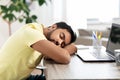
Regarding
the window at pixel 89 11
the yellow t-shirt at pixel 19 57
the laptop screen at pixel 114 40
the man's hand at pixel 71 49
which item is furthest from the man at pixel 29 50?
the window at pixel 89 11

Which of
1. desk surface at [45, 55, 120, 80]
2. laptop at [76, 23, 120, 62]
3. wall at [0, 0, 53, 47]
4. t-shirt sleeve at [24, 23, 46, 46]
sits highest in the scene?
wall at [0, 0, 53, 47]

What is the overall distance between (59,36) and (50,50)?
0.67ft

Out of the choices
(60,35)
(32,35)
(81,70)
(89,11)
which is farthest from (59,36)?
(89,11)

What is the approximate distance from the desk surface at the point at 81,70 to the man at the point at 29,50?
0.22 ft

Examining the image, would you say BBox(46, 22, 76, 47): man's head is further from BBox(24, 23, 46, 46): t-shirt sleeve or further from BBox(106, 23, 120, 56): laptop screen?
BBox(106, 23, 120, 56): laptop screen

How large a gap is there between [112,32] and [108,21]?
10.1 feet

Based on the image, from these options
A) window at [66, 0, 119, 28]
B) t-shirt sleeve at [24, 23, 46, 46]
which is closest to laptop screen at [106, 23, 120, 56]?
t-shirt sleeve at [24, 23, 46, 46]

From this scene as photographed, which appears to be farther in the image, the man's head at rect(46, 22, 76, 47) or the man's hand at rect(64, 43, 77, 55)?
the man's hand at rect(64, 43, 77, 55)

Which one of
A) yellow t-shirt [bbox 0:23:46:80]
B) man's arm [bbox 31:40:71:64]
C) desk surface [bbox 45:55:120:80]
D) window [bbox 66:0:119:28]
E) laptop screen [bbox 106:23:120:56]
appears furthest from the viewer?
window [bbox 66:0:119:28]

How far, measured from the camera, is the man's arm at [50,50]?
1.52m

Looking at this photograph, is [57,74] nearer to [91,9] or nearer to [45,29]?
[45,29]

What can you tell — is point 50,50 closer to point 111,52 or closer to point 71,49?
Answer: point 71,49

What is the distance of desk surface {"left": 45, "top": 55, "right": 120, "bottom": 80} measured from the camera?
4.19 feet

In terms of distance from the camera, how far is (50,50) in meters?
1.52
